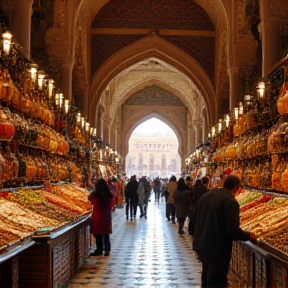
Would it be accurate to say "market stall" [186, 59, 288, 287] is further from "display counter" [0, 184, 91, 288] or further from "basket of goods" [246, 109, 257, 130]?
"display counter" [0, 184, 91, 288]

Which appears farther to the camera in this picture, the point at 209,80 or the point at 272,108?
the point at 209,80

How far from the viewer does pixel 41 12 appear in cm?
1314

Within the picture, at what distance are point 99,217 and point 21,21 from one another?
3.74m

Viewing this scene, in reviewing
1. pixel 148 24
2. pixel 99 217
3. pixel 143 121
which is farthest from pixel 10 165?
pixel 143 121

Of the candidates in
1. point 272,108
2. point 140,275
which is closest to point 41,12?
point 272,108

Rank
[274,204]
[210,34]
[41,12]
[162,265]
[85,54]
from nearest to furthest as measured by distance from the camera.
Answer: [274,204]
[162,265]
[41,12]
[85,54]
[210,34]

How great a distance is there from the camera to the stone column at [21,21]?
9711 millimetres

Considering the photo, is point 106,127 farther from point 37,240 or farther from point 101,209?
point 37,240

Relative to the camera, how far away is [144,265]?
24.4 ft

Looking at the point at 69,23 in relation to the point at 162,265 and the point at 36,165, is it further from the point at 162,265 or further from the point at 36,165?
the point at 162,265

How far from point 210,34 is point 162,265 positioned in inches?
526

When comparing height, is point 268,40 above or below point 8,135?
above

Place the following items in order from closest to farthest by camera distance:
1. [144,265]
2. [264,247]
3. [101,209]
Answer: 1. [264,247]
2. [144,265]
3. [101,209]

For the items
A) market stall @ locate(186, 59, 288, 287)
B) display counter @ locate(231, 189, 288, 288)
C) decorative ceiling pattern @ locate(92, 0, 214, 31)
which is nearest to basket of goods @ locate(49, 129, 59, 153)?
market stall @ locate(186, 59, 288, 287)
